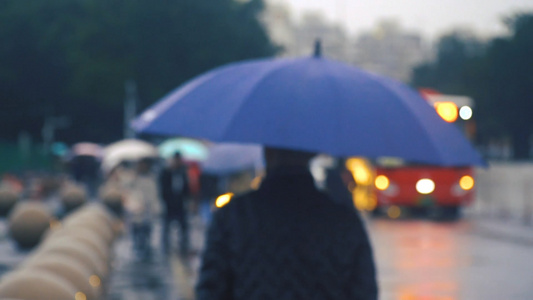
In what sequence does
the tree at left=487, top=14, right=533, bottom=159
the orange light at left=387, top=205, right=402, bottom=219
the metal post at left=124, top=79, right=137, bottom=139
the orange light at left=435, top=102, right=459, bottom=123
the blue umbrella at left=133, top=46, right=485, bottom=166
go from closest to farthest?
the blue umbrella at left=133, top=46, right=485, bottom=166 → the orange light at left=435, top=102, right=459, bottom=123 → the orange light at left=387, top=205, right=402, bottom=219 → the metal post at left=124, top=79, right=137, bottom=139 → the tree at left=487, top=14, right=533, bottom=159

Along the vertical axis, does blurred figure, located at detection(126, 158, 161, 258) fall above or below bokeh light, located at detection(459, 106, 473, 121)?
below

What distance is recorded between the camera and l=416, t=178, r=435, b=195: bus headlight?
24.7 meters

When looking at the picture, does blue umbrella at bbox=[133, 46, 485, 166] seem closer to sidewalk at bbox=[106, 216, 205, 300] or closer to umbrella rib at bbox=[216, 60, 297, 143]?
umbrella rib at bbox=[216, 60, 297, 143]

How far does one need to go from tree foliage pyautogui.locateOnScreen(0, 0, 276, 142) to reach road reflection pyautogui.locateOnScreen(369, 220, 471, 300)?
37405 mm

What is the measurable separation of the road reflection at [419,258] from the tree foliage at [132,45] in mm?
37405

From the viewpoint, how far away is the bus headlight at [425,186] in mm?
24703

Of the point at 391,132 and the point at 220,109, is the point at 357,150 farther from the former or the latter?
the point at 220,109

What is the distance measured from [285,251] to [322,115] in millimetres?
648

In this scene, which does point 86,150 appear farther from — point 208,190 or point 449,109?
point 208,190

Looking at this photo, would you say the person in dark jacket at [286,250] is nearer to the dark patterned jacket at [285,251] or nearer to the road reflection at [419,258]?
the dark patterned jacket at [285,251]

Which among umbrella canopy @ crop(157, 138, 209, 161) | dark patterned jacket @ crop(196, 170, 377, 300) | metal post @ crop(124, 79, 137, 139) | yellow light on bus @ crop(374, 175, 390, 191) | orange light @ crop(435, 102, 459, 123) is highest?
metal post @ crop(124, 79, 137, 139)

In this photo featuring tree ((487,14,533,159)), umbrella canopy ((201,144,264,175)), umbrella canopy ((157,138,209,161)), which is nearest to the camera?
umbrella canopy ((201,144,264,175))

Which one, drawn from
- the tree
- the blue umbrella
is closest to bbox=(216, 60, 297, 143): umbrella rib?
the blue umbrella

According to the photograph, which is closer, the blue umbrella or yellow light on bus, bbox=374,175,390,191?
the blue umbrella
